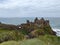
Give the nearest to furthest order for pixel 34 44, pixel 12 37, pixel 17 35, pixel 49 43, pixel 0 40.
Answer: pixel 34 44, pixel 49 43, pixel 0 40, pixel 12 37, pixel 17 35

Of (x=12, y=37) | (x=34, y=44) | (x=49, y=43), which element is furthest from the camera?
(x=12, y=37)

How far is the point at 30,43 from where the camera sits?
15805 mm

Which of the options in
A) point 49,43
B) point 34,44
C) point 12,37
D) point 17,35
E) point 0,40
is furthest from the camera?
point 17,35

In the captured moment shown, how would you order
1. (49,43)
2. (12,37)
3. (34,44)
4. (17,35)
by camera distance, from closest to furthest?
1. (34,44)
2. (49,43)
3. (12,37)
4. (17,35)

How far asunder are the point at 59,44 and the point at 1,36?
231 inches

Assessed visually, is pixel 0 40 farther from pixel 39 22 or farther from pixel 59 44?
pixel 39 22

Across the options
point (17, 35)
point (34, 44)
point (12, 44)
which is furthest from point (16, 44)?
point (17, 35)

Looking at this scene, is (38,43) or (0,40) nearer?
(38,43)

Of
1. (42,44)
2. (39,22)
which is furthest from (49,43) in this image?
(39,22)

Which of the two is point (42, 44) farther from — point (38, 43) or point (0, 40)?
point (0, 40)

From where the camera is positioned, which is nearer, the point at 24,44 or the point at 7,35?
the point at 24,44

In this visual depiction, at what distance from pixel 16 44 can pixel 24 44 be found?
0.61 meters

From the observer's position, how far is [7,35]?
21.2 metres

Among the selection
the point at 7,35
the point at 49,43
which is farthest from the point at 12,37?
the point at 49,43
